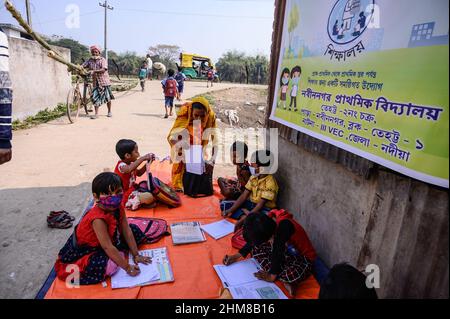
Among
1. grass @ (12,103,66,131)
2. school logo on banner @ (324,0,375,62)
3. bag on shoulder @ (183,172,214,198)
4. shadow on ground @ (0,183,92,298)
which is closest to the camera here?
school logo on banner @ (324,0,375,62)

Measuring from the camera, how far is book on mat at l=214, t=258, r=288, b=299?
7.30 feet

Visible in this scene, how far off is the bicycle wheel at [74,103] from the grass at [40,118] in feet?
1.12

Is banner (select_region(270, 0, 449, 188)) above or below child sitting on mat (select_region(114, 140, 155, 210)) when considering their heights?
above

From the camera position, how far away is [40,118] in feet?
25.8

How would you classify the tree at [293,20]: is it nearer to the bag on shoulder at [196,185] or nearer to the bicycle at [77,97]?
the bag on shoulder at [196,185]

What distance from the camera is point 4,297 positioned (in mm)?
2189

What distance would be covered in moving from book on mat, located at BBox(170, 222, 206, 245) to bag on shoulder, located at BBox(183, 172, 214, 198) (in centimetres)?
86

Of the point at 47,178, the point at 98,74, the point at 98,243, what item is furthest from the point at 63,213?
the point at 98,74

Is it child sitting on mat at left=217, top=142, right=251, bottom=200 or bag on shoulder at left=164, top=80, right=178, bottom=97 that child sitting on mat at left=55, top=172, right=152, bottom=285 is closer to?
child sitting on mat at left=217, top=142, right=251, bottom=200

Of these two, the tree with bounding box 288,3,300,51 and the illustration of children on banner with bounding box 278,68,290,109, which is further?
the illustration of children on banner with bounding box 278,68,290,109

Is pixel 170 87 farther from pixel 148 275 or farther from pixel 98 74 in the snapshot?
pixel 148 275

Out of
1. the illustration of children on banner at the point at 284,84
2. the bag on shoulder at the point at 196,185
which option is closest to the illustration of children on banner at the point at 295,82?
the illustration of children on banner at the point at 284,84

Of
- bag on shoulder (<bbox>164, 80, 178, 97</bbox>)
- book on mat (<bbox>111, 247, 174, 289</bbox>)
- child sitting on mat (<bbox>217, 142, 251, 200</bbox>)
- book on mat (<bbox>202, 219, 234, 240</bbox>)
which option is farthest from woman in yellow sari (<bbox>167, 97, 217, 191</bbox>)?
bag on shoulder (<bbox>164, 80, 178, 97</bbox>)

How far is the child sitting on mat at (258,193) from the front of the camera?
324cm
